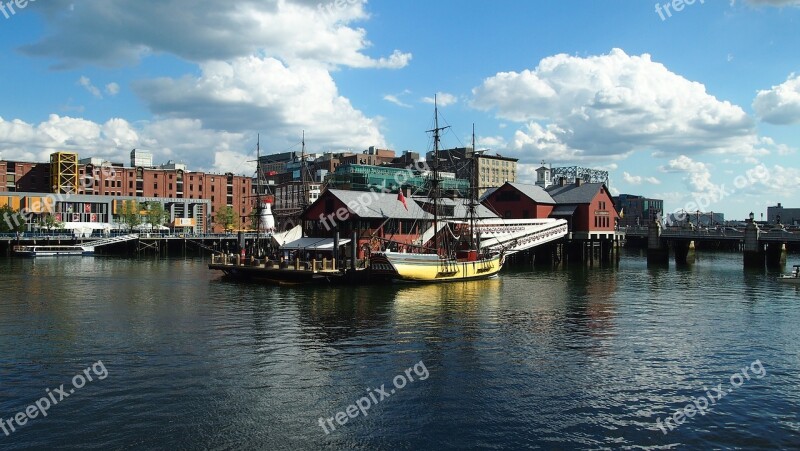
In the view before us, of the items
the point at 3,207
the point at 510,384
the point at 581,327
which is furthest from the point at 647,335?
the point at 3,207

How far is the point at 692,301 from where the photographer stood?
49.9 meters

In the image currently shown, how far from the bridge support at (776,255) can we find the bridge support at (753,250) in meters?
3.04

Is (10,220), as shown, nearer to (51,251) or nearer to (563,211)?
(51,251)

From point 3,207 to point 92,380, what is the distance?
12918 centimetres

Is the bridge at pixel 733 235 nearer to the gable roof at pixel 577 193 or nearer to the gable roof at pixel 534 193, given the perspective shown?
the gable roof at pixel 577 193

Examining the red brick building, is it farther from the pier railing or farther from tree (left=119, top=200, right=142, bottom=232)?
tree (left=119, top=200, right=142, bottom=232)

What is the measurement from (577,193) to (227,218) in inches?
3886

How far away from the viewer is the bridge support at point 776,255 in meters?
85.8

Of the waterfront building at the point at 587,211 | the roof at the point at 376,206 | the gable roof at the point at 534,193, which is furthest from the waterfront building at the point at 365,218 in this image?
the waterfront building at the point at 587,211

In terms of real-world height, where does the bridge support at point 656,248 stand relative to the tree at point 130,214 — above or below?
below

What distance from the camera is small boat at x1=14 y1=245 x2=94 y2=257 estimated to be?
104188 millimetres

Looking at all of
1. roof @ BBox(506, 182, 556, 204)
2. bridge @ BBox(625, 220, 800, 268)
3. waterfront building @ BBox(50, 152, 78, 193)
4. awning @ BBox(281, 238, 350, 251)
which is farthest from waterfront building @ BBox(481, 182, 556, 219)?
waterfront building @ BBox(50, 152, 78, 193)

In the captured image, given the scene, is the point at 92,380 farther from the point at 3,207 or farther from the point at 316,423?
the point at 3,207

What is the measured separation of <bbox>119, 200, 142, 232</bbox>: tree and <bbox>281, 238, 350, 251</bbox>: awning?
89.6 meters
